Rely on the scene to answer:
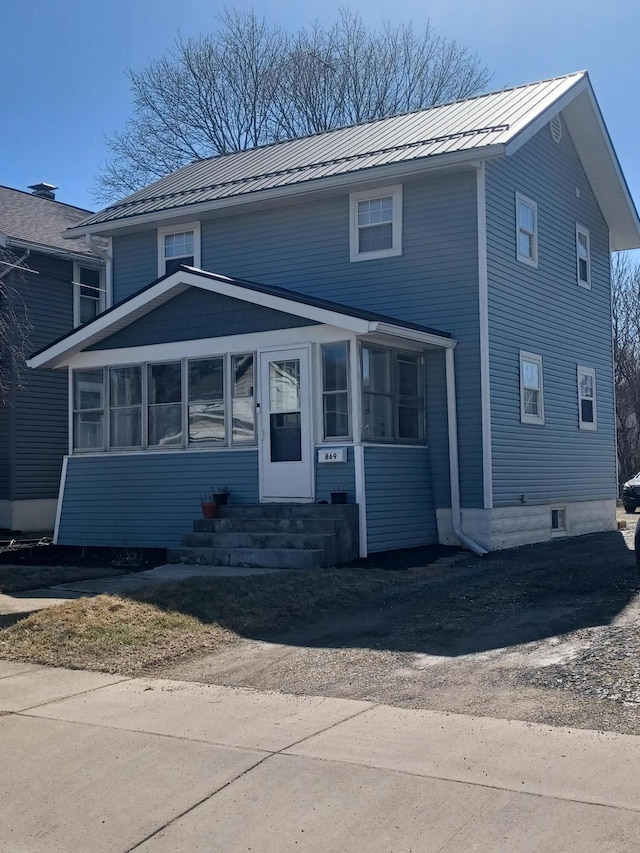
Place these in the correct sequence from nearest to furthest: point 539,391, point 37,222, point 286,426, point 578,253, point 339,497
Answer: point 339,497 → point 286,426 → point 539,391 → point 578,253 → point 37,222

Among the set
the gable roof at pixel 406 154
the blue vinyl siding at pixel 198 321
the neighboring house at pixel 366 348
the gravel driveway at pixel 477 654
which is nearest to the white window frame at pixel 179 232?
the neighboring house at pixel 366 348

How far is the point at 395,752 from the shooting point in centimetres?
548

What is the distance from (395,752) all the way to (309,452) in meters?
8.83

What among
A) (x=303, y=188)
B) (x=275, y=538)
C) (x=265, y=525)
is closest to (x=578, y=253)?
(x=303, y=188)

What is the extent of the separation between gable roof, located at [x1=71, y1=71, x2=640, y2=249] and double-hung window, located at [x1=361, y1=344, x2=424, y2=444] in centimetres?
318

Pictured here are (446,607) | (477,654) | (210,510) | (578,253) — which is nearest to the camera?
(477,654)

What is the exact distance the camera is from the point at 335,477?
14.0m

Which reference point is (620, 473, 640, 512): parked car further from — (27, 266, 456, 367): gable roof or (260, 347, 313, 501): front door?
(260, 347, 313, 501): front door

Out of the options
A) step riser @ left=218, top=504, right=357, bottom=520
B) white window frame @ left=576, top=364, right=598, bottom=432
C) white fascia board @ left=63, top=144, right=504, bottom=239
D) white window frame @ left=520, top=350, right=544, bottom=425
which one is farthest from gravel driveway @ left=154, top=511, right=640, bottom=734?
white window frame @ left=576, top=364, right=598, bottom=432

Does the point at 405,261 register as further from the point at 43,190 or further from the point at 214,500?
the point at 43,190

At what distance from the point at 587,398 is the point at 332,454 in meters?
7.41

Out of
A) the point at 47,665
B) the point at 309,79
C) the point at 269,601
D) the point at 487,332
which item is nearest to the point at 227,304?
the point at 487,332

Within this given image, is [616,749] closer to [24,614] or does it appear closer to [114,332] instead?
[24,614]

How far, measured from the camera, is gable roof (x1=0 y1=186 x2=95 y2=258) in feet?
68.9
